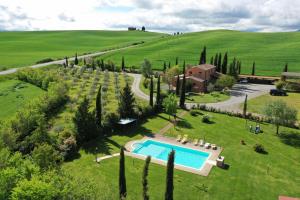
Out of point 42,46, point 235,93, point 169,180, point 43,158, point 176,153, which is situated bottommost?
point 176,153

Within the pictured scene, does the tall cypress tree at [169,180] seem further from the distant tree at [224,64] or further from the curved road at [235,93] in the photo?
the distant tree at [224,64]

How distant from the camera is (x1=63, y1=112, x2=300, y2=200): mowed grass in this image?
2956 cm

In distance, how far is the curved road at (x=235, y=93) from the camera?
61312 millimetres

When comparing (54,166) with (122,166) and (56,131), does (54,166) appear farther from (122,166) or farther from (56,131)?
(56,131)

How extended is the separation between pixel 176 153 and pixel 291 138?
19496 mm

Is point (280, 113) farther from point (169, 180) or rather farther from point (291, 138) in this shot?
point (169, 180)

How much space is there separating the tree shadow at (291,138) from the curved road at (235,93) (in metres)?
12.9

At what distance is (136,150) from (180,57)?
3496 inches

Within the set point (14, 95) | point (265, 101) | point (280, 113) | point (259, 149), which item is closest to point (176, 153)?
point (259, 149)

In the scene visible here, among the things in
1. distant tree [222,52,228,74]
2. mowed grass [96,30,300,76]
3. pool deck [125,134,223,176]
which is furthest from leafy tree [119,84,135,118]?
mowed grass [96,30,300,76]

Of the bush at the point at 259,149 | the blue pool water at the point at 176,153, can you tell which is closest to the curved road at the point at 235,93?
the bush at the point at 259,149

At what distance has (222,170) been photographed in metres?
34.4

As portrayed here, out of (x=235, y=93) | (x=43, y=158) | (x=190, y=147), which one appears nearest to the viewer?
(x=43, y=158)

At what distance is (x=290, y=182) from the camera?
32219 millimetres
